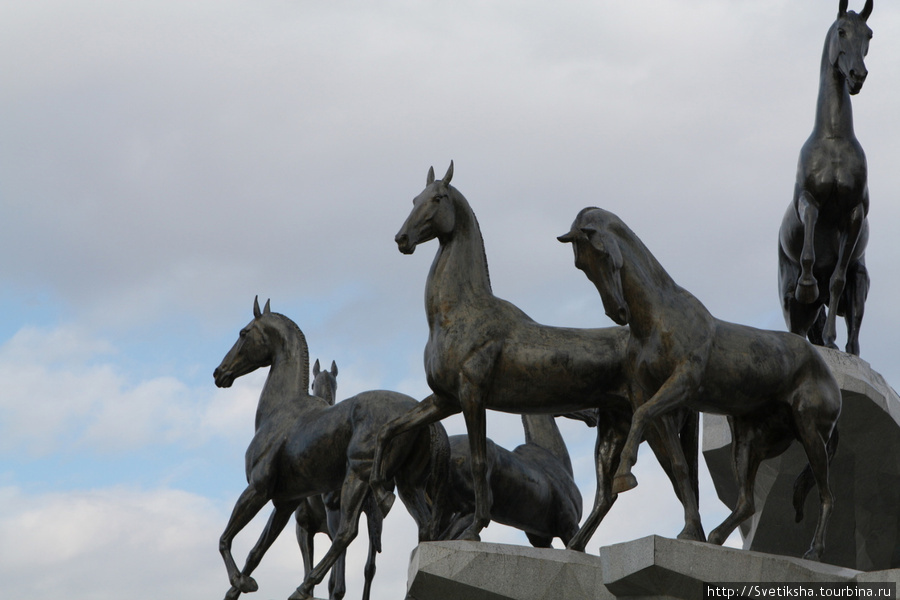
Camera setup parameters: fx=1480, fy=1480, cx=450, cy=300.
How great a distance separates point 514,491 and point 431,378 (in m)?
2.73

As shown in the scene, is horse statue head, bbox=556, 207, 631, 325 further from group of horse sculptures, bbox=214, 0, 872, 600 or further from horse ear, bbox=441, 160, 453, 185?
horse ear, bbox=441, 160, 453, 185

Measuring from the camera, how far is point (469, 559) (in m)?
11.5

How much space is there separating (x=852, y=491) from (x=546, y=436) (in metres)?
3.30

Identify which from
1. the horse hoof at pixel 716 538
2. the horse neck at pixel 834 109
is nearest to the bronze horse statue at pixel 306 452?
the horse hoof at pixel 716 538

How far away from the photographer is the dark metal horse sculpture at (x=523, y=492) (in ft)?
47.4

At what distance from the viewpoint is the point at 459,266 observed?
41.0 ft

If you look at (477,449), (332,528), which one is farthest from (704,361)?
(332,528)

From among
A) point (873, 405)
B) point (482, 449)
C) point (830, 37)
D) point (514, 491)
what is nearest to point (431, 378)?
point (482, 449)

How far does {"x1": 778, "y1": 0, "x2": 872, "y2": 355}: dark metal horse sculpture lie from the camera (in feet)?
47.4

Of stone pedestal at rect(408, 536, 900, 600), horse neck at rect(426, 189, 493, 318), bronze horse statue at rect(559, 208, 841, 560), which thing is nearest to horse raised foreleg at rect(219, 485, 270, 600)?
stone pedestal at rect(408, 536, 900, 600)

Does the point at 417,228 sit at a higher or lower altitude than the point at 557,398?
higher

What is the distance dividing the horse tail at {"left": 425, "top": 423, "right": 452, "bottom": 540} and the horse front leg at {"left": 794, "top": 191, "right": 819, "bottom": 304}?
3793mm

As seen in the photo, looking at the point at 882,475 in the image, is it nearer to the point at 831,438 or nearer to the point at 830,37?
the point at 831,438

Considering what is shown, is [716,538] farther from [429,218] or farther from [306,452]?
[306,452]
